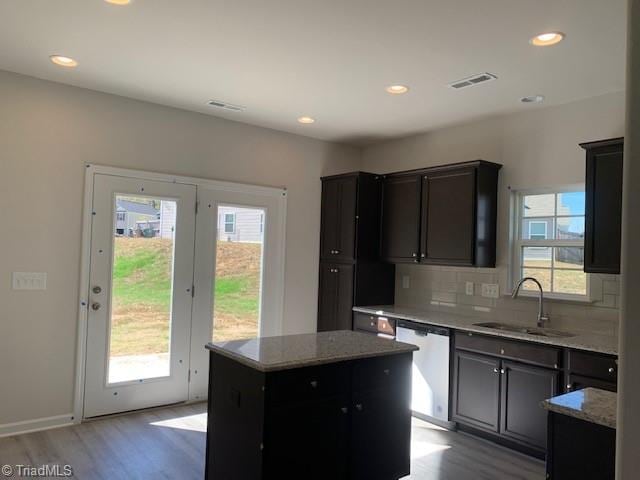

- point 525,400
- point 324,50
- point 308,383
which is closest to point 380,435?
point 308,383

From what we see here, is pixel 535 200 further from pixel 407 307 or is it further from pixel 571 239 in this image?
pixel 407 307

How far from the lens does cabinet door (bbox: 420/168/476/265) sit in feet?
13.7

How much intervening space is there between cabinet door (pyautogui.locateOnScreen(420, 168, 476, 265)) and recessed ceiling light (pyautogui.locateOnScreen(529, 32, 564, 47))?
1445mm

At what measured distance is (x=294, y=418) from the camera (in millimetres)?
2363

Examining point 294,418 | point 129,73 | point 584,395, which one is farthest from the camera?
point 129,73

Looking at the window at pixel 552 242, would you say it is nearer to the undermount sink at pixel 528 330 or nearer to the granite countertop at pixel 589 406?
the undermount sink at pixel 528 330

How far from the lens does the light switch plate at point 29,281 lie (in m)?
3.64

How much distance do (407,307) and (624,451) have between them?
13.2ft

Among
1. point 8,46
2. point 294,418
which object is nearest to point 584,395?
point 294,418

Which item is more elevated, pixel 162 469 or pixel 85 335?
pixel 85 335

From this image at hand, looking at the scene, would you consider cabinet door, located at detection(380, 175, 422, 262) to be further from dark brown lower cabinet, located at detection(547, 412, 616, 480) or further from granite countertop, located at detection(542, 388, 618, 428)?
dark brown lower cabinet, located at detection(547, 412, 616, 480)

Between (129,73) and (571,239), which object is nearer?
(129,73)

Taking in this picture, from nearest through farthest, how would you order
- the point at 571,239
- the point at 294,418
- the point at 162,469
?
the point at 294,418 → the point at 162,469 → the point at 571,239

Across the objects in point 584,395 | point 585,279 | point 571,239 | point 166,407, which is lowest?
point 166,407
